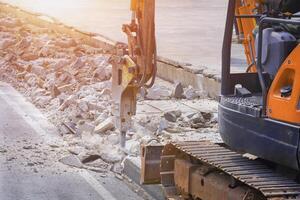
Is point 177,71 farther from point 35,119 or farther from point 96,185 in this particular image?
point 96,185

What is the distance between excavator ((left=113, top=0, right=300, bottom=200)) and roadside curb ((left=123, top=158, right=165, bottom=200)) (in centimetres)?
102

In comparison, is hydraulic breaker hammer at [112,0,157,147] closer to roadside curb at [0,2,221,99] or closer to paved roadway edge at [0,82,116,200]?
paved roadway edge at [0,82,116,200]

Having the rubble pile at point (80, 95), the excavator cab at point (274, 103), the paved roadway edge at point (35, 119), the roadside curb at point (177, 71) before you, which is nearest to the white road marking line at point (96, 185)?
the paved roadway edge at point (35, 119)

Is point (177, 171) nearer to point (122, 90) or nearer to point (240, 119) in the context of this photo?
point (240, 119)

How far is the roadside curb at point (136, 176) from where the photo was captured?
8198 millimetres

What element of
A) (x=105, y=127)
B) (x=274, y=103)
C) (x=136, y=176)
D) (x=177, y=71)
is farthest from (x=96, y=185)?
(x=177, y=71)

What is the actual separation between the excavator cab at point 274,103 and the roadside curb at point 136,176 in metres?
2.66

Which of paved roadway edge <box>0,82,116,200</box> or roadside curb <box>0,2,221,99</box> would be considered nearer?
paved roadway edge <box>0,82,116,200</box>

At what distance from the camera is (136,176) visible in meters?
8.75

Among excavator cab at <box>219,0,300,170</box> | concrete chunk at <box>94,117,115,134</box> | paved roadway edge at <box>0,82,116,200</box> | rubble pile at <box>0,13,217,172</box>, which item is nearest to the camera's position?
excavator cab at <box>219,0,300,170</box>

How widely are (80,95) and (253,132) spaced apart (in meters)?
8.57

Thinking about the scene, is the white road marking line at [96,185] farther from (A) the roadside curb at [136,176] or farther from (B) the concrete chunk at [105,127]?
(B) the concrete chunk at [105,127]

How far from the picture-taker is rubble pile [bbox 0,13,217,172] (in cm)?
1002

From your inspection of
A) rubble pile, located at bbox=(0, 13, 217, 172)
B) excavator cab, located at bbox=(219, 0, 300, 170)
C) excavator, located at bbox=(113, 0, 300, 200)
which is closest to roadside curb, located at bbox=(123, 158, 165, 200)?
rubble pile, located at bbox=(0, 13, 217, 172)
